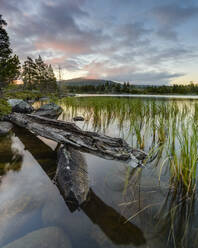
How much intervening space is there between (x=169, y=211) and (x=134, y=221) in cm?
63

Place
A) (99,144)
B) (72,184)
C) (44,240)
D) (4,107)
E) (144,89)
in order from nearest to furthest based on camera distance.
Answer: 1. (44,240)
2. (72,184)
3. (99,144)
4. (4,107)
5. (144,89)

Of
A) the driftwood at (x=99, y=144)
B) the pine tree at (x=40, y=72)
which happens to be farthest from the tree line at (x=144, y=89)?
the driftwood at (x=99, y=144)

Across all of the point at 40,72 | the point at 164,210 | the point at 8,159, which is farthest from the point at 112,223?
the point at 40,72

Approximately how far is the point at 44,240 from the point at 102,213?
2.70ft

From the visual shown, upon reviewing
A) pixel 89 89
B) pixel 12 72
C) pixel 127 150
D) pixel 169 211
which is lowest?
pixel 169 211

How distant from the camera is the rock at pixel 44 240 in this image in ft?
4.83

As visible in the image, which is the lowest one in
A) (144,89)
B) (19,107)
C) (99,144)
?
(99,144)

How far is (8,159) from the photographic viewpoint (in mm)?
3729

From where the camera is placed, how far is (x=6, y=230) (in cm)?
168

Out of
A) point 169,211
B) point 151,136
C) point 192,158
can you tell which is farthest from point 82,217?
point 151,136

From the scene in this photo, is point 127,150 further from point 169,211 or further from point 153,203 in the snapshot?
point 169,211

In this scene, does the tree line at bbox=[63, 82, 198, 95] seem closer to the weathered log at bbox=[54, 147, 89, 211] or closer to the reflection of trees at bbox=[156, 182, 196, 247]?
the weathered log at bbox=[54, 147, 89, 211]

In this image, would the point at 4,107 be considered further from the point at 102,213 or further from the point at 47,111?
the point at 102,213

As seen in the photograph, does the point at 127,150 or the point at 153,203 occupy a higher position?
the point at 127,150
